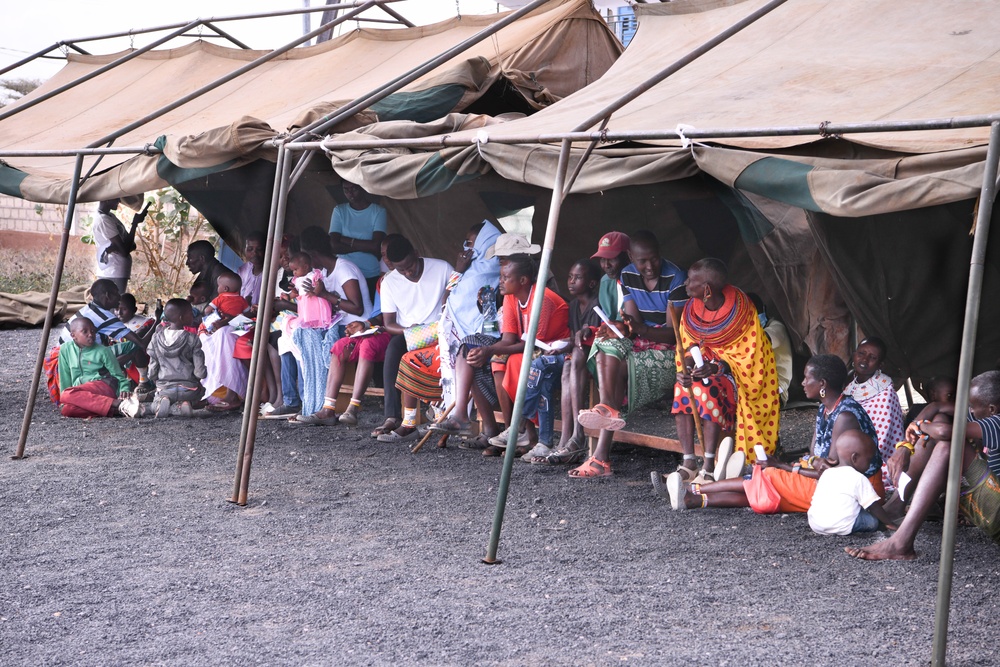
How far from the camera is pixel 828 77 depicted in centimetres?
540

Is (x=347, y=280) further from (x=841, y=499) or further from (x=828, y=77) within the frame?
(x=841, y=499)

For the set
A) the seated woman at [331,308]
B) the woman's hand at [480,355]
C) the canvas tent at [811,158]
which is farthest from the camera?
the seated woman at [331,308]

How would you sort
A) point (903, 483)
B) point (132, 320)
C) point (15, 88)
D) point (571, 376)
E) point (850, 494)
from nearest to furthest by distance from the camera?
point (903, 483) → point (850, 494) → point (571, 376) → point (132, 320) → point (15, 88)

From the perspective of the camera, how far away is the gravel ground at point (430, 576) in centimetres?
369

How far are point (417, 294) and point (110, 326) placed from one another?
103 inches

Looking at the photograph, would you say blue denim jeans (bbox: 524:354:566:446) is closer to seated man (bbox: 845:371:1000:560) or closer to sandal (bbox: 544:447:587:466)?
sandal (bbox: 544:447:587:466)

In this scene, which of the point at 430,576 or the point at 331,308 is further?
the point at 331,308

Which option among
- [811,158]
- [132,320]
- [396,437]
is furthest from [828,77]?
[132,320]

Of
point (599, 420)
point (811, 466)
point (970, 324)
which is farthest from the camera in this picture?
point (599, 420)

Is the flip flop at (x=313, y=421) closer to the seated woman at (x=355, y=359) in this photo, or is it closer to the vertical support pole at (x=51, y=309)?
the seated woman at (x=355, y=359)

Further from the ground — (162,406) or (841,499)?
(841,499)

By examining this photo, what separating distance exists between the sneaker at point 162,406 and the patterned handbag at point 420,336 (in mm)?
2110

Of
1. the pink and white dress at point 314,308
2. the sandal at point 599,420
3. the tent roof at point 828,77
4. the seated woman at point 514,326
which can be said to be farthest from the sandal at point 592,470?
the pink and white dress at point 314,308

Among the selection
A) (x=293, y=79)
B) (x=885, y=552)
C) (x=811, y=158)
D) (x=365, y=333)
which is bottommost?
(x=885, y=552)
